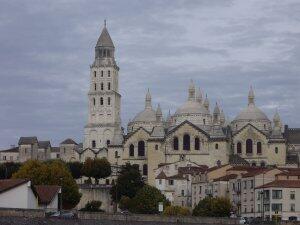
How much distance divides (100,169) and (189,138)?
13519 millimetres

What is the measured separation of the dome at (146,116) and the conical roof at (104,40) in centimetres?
1221

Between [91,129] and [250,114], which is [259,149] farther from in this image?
[91,129]

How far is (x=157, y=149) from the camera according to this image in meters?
130

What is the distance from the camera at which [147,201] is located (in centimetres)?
9488

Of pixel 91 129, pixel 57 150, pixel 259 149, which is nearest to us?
pixel 259 149

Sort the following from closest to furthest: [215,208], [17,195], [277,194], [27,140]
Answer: [17,195], [215,208], [277,194], [27,140]

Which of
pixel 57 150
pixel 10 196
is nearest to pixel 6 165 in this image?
pixel 57 150

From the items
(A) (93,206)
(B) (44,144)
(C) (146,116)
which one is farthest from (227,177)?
(B) (44,144)

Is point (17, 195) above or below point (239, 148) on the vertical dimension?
below

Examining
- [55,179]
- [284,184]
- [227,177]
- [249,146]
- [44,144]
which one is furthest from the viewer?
[44,144]

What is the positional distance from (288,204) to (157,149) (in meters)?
44.8

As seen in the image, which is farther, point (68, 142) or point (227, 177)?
point (68, 142)

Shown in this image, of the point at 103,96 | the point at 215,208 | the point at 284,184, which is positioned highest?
the point at 103,96

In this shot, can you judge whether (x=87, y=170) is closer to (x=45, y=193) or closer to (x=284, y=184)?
(x=284, y=184)
